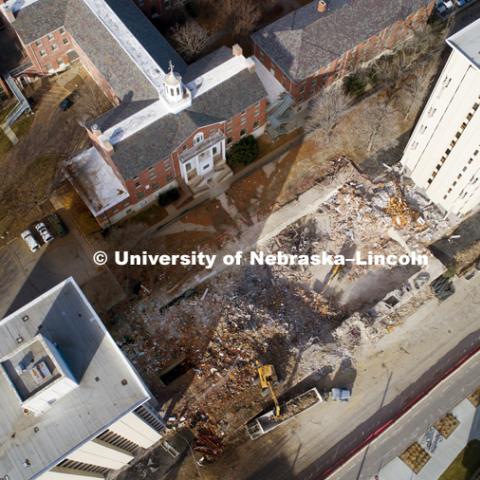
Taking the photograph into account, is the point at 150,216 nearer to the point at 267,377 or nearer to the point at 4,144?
the point at 4,144

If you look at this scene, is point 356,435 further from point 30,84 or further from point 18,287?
point 30,84

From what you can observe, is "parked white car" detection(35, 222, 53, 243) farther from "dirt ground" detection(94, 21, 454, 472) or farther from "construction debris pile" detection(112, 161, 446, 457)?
"construction debris pile" detection(112, 161, 446, 457)

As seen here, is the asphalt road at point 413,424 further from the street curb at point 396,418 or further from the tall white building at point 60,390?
the tall white building at point 60,390

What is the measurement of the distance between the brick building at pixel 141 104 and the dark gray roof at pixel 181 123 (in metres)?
0.12

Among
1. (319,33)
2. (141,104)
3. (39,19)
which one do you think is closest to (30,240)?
(141,104)

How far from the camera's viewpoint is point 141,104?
65438 mm

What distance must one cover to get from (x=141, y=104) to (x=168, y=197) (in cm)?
1274

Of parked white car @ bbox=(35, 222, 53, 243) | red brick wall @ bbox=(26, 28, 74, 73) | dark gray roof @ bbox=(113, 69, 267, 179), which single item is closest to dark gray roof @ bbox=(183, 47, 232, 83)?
dark gray roof @ bbox=(113, 69, 267, 179)

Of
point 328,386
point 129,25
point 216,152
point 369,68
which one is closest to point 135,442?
point 328,386

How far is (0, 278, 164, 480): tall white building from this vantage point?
133ft

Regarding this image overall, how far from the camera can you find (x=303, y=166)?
7381 cm

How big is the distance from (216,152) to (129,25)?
22.0m

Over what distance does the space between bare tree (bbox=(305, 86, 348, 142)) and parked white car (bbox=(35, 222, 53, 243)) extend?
130ft

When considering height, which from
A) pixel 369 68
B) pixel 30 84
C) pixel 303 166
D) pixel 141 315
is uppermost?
pixel 30 84
